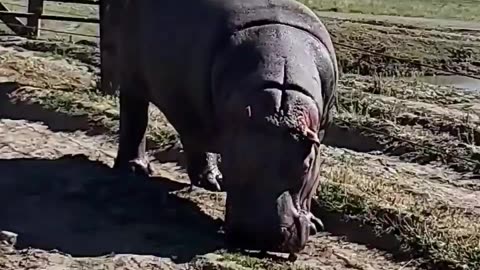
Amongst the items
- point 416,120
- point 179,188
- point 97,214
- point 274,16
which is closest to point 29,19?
point 416,120

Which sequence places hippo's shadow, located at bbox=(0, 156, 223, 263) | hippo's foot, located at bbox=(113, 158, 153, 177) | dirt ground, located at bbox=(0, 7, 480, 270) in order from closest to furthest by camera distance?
dirt ground, located at bbox=(0, 7, 480, 270)
hippo's shadow, located at bbox=(0, 156, 223, 263)
hippo's foot, located at bbox=(113, 158, 153, 177)

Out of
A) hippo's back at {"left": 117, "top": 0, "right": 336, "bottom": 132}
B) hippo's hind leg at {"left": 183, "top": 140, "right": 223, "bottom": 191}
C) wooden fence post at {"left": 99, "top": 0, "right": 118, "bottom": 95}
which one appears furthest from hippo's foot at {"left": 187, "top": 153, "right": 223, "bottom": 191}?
wooden fence post at {"left": 99, "top": 0, "right": 118, "bottom": 95}

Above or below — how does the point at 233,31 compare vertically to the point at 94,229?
above

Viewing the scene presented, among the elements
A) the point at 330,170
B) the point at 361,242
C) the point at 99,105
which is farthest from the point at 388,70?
the point at 361,242

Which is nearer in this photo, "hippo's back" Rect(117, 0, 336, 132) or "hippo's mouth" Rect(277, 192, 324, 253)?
"hippo's mouth" Rect(277, 192, 324, 253)

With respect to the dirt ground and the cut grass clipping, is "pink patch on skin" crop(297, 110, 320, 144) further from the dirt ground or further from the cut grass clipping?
the cut grass clipping

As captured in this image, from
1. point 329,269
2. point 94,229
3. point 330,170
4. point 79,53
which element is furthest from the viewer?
point 79,53

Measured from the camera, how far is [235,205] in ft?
17.7

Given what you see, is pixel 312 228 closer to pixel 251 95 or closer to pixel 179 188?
pixel 251 95

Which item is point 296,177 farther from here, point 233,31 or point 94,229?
point 94,229

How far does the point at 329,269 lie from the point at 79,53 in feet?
23.6

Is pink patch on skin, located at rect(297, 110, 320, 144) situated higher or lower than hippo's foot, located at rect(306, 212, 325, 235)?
higher

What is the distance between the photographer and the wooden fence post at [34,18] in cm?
1365

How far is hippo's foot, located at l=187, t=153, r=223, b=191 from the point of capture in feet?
22.4
